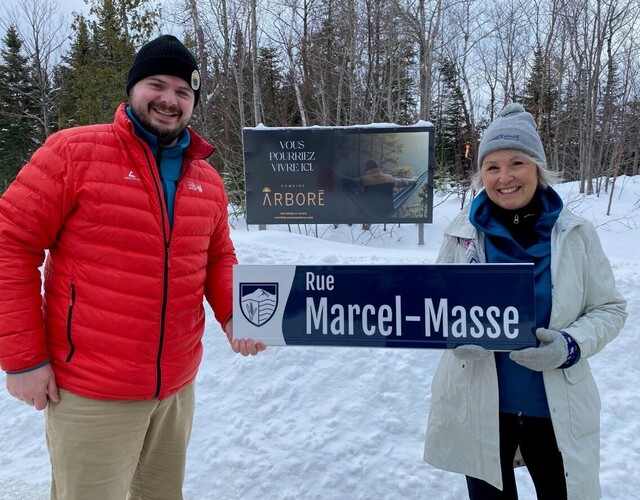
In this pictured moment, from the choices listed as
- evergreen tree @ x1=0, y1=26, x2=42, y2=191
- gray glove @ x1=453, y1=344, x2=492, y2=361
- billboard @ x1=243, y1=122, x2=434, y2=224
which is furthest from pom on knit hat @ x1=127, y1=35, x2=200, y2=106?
evergreen tree @ x1=0, y1=26, x2=42, y2=191

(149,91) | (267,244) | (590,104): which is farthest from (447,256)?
(590,104)

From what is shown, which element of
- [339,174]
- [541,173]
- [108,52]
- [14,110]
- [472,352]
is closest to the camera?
[472,352]

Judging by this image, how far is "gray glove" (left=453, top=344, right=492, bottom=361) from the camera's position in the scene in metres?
1.51

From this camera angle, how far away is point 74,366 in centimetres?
147

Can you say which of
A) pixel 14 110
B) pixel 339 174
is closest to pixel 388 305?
pixel 339 174

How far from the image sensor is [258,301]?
171 cm

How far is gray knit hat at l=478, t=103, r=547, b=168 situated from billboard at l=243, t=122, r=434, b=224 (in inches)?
208

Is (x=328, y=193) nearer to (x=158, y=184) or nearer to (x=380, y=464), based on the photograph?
(x=380, y=464)

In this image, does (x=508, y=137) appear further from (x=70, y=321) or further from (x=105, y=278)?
(x=70, y=321)

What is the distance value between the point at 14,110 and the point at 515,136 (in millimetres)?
34366

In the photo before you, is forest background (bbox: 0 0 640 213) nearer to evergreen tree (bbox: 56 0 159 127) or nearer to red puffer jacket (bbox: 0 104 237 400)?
evergreen tree (bbox: 56 0 159 127)

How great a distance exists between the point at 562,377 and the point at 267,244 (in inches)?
170

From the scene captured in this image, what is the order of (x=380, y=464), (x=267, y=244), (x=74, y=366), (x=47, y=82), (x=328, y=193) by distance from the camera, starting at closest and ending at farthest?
(x=74, y=366) → (x=380, y=464) → (x=267, y=244) → (x=328, y=193) → (x=47, y=82)

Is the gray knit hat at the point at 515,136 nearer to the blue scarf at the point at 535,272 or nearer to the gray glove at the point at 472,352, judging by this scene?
the blue scarf at the point at 535,272
